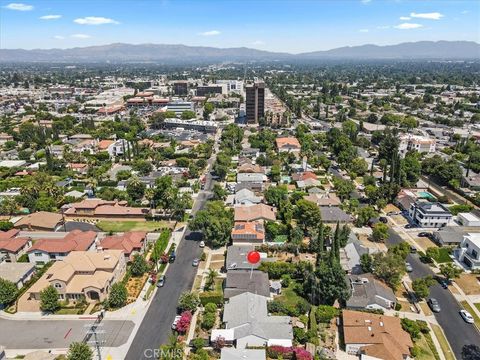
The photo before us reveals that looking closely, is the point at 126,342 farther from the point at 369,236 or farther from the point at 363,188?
the point at 363,188

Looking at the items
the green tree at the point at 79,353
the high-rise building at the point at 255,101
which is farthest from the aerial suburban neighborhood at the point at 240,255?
the high-rise building at the point at 255,101

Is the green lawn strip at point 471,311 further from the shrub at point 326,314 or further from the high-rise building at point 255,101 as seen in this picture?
the high-rise building at point 255,101

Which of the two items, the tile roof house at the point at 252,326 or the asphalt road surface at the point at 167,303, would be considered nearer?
the tile roof house at the point at 252,326

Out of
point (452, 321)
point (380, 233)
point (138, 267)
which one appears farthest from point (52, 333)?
point (380, 233)

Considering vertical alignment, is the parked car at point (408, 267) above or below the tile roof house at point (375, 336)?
below

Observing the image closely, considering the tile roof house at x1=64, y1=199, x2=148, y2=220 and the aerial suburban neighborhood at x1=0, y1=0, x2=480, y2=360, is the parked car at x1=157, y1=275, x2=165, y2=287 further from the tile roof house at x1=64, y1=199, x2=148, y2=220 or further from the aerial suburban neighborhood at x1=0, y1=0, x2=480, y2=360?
the tile roof house at x1=64, y1=199, x2=148, y2=220

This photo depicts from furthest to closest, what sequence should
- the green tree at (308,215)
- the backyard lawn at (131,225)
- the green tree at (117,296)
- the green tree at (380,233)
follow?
1. the backyard lawn at (131,225)
2. the green tree at (308,215)
3. the green tree at (380,233)
4. the green tree at (117,296)

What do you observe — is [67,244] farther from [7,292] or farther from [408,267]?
[408,267]
